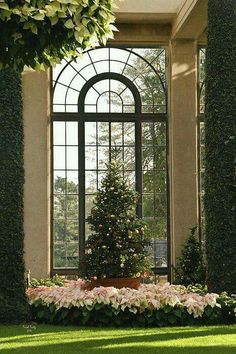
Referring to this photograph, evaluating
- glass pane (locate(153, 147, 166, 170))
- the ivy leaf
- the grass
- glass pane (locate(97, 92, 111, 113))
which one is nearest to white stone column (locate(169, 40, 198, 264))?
glass pane (locate(153, 147, 166, 170))

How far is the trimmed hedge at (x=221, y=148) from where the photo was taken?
10.2 meters

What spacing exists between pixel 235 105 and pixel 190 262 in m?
4.01

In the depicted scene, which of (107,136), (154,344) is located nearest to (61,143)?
(107,136)

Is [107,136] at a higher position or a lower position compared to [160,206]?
higher

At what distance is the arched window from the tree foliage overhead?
31.9ft

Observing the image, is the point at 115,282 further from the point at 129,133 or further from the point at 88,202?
the point at 129,133

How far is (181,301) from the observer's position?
33.9 ft

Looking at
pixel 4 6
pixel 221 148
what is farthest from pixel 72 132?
pixel 4 6

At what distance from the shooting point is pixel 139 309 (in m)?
10.1

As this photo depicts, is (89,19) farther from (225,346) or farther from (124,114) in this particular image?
(124,114)

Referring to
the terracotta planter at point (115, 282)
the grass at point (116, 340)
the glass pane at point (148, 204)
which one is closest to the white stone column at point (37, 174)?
the glass pane at point (148, 204)

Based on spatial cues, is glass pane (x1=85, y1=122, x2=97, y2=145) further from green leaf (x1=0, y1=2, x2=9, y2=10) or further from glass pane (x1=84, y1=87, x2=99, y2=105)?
green leaf (x1=0, y1=2, x2=9, y2=10)

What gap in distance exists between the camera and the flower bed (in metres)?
10.1

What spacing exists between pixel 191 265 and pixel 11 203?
4340 millimetres
